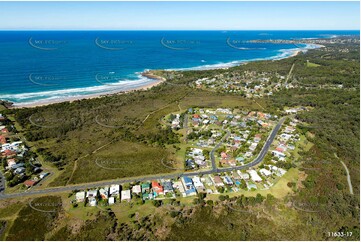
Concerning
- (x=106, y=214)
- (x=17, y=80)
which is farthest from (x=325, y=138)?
(x=17, y=80)

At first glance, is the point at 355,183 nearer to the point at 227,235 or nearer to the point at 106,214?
the point at 227,235

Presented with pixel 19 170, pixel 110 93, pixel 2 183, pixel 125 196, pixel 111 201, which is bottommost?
pixel 110 93

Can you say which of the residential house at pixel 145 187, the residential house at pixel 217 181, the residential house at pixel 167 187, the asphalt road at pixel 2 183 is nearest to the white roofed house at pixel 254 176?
the residential house at pixel 217 181

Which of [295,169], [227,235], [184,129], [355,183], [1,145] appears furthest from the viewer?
[184,129]

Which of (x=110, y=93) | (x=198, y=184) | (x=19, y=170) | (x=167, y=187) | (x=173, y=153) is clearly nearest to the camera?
(x=167, y=187)

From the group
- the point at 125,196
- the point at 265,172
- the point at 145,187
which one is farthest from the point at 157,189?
the point at 265,172

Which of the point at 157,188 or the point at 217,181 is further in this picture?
the point at 217,181

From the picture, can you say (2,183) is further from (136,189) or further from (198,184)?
(198,184)

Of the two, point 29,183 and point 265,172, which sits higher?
point 29,183

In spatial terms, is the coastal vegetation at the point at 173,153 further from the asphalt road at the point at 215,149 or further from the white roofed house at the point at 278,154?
the asphalt road at the point at 215,149

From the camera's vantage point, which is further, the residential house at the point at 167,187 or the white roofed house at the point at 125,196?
the residential house at the point at 167,187

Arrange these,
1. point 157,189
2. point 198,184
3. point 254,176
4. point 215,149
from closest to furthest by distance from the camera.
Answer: point 157,189, point 198,184, point 254,176, point 215,149
